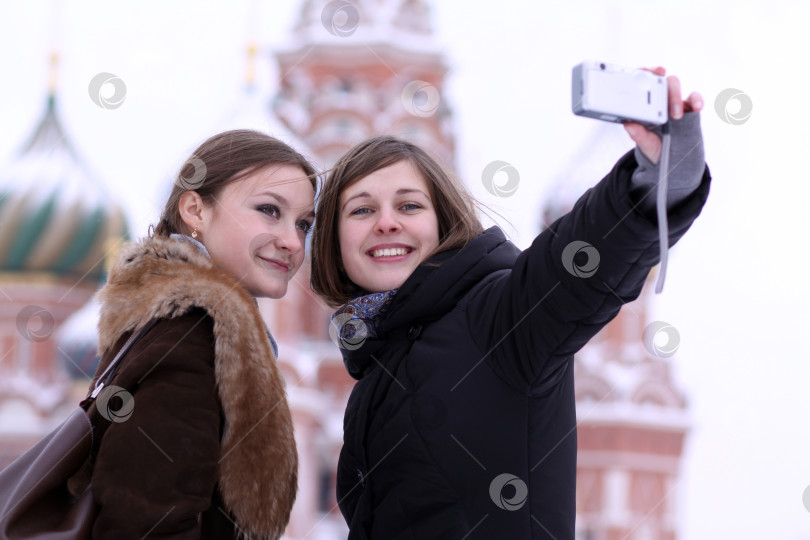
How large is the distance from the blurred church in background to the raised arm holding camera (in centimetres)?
1305

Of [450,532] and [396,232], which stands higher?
[396,232]

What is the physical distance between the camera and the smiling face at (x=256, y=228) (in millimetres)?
2146

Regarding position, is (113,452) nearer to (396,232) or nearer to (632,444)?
(396,232)

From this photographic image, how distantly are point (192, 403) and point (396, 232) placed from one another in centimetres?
A: 47

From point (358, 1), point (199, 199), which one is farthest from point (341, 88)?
point (199, 199)

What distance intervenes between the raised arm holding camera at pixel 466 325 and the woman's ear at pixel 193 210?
21cm

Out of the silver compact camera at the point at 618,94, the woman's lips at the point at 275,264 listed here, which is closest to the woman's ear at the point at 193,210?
the woman's lips at the point at 275,264

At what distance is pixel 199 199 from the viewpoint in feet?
7.12

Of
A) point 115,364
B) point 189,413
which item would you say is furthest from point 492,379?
point 115,364

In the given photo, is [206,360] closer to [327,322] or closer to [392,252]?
[392,252]

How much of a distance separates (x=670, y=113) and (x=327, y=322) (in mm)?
15390

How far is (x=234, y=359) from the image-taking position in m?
1.92

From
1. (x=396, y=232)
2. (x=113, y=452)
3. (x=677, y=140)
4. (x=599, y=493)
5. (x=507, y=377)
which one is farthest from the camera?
(x=599, y=493)

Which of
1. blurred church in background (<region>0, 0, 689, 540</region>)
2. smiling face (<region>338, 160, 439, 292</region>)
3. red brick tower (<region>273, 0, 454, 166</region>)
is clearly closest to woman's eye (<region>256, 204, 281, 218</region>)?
smiling face (<region>338, 160, 439, 292</region>)
